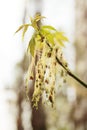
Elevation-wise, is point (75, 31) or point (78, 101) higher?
point (75, 31)

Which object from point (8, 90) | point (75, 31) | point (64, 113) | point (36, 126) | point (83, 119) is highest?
point (75, 31)

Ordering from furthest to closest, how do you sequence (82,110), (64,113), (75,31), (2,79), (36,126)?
(64,113) < (75,31) < (82,110) < (2,79) < (36,126)

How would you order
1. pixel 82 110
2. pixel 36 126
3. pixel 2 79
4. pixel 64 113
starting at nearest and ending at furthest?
pixel 36 126 → pixel 2 79 → pixel 82 110 → pixel 64 113

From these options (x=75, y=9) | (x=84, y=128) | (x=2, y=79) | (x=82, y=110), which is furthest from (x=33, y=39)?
(x=75, y=9)

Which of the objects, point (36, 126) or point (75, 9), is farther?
A: point (75, 9)

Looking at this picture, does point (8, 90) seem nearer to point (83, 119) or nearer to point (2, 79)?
point (2, 79)

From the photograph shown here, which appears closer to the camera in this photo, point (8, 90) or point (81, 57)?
point (8, 90)

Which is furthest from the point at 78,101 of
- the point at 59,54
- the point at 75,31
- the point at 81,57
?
the point at 59,54

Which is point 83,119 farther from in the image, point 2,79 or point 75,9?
point 75,9

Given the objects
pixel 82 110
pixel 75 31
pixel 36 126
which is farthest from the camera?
pixel 75 31
